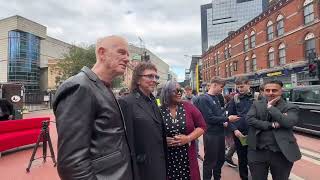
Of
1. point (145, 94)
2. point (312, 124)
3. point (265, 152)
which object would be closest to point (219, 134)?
point (265, 152)

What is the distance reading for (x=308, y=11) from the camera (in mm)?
27250

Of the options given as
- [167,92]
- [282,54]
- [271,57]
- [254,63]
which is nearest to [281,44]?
[282,54]

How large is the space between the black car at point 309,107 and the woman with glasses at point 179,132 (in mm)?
9064

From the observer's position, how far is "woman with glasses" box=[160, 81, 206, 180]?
3.29 metres

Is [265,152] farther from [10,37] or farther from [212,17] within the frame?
[212,17]

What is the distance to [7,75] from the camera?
72250 millimetres

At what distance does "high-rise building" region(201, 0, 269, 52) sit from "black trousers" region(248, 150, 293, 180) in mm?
129501

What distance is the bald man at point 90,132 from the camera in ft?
5.62

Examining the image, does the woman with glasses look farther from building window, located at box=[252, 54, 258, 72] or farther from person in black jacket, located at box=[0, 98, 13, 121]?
building window, located at box=[252, 54, 258, 72]

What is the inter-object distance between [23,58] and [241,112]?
251ft

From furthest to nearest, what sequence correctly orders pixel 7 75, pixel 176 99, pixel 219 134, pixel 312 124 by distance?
pixel 7 75
pixel 312 124
pixel 219 134
pixel 176 99

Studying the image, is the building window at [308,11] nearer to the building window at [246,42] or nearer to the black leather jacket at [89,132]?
the building window at [246,42]

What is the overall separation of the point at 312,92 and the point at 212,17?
13267cm

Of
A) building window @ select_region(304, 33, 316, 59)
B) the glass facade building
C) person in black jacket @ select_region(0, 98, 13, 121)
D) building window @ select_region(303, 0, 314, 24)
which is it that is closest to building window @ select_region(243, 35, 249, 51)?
building window @ select_region(303, 0, 314, 24)
